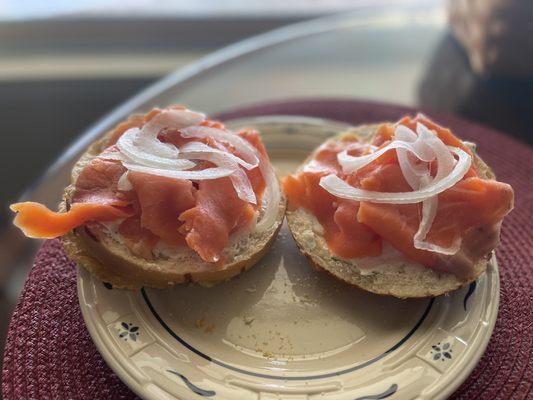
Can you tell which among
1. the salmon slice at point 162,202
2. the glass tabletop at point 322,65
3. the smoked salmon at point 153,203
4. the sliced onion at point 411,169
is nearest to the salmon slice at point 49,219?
the smoked salmon at point 153,203

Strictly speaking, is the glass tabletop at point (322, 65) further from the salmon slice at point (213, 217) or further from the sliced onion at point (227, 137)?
the salmon slice at point (213, 217)

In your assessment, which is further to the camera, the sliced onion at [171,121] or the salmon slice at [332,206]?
the sliced onion at [171,121]

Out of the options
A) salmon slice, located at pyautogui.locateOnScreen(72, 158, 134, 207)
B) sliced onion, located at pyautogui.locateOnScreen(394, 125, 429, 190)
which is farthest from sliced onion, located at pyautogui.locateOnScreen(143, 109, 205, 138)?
sliced onion, located at pyautogui.locateOnScreen(394, 125, 429, 190)

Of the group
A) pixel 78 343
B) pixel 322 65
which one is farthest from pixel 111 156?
pixel 322 65

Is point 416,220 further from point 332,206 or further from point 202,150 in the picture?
point 202,150

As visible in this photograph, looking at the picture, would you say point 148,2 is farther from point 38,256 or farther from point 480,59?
point 38,256

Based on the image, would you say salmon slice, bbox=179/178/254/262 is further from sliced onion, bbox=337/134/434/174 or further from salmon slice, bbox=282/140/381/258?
sliced onion, bbox=337/134/434/174

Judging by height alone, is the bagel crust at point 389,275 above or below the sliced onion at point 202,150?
below

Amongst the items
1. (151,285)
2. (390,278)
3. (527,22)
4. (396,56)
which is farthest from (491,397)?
(396,56)
